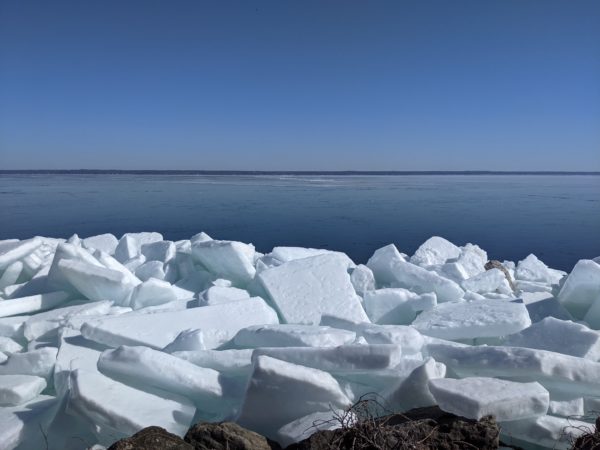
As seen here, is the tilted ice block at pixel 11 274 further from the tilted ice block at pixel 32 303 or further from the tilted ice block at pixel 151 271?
the tilted ice block at pixel 151 271

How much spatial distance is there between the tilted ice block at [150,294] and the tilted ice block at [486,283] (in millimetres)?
2588

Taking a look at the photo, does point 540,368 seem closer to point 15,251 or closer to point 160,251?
point 160,251

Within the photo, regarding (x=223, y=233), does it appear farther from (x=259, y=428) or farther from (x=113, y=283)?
(x=259, y=428)

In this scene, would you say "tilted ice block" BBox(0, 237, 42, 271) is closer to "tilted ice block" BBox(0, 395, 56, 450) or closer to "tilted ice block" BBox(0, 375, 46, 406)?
"tilted ice block" BBox(0, 375, 46, 406)

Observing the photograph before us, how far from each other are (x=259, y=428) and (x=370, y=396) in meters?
0.56

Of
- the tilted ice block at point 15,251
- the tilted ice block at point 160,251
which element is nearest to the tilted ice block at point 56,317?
the tilted ice block at point 15,251

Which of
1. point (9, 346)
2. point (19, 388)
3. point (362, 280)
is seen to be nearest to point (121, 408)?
point (19, 388)

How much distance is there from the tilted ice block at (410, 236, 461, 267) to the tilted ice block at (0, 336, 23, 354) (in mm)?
4294

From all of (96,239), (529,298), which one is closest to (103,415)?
(529,298)

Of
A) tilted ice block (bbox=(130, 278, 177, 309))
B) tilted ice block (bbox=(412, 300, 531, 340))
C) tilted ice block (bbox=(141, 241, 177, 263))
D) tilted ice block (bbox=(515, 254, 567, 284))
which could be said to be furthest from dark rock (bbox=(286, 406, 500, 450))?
tilted ice block (bbox=(515, 254, 567, 284))

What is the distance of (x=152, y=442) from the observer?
2.12 meters

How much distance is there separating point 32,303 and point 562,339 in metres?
3.74

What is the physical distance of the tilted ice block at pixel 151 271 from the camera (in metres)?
4.91

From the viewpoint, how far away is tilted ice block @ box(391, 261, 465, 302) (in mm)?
4336
